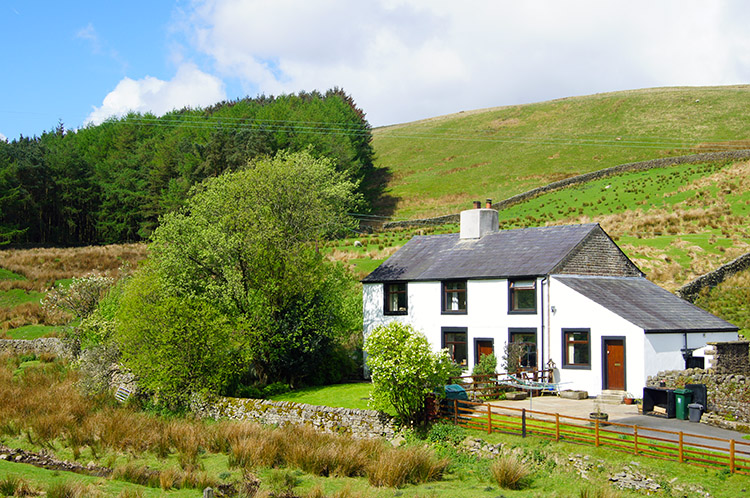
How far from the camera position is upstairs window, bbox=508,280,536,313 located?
98.5 ft

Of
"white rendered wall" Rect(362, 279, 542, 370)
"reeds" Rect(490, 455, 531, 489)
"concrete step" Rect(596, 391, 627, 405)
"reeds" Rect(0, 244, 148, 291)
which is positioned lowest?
"reeds" Rect(490, 455, 531, 489)

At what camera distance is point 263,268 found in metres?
32.3

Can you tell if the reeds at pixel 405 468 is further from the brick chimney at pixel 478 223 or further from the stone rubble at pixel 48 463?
the brick chimney at pixel 478 223

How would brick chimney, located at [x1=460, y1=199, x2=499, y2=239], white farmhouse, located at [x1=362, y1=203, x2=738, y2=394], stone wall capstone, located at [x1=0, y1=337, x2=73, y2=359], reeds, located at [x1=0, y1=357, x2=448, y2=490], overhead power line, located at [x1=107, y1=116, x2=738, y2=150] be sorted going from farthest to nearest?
overhead power line, located at [x1=107, y1=116, x2=738, y2=150]
stone wall capstone, located at [x1=0, y1=337, x2=73, y2=359]
brick chimney, located at [x1=460, y1=199, x2=499, y2=239]
white farmhouse, located at [x1=362, y1=203, x2=738, y2=394]
reeds, located at [x1=0, y1=357, x2=448, y2=490]

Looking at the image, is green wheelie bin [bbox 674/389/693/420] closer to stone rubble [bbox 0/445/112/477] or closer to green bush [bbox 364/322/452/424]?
green bush [bbox 364/322/452/424]

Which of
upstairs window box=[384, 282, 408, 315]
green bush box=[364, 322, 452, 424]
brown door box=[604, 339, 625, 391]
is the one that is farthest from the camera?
upstairs window box=[384, 282, 408, 315]

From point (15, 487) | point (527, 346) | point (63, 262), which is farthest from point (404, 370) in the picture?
point (63, 262)

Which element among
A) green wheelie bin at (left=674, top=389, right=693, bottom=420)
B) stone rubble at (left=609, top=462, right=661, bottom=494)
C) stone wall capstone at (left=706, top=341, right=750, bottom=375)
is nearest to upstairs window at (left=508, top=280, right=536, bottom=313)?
stone wall capstone at (left=706, top=341, right=750, bottom=375)

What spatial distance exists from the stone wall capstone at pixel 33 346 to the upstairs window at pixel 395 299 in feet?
70.9

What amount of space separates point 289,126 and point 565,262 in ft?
254

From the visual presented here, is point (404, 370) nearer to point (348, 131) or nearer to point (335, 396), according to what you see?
point (335, 396)

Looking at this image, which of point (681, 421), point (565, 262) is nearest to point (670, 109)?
point (565, 262)

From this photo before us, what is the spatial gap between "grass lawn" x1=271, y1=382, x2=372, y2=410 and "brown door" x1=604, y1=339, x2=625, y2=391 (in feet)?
33.7

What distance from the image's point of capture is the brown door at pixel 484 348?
3109cm
